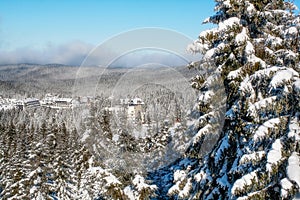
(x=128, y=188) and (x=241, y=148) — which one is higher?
(x=241, y=148)

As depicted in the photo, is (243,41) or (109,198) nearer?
(243,41)

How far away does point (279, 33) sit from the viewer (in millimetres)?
10852

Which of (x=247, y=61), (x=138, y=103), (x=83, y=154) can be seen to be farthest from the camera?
(x=138, y=103)

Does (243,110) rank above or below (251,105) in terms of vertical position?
below

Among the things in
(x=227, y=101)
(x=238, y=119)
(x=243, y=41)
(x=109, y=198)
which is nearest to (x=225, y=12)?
(x=243, y=41)

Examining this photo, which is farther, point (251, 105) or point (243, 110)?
point (243, 110)

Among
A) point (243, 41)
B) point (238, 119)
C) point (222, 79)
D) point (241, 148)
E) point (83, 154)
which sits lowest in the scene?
point (83, 154)

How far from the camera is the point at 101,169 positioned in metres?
18.8

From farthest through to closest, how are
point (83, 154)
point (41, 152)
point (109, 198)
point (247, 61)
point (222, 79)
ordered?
point (83, 154) < point (41, 152) < point (109, 198) < point (222, 79) < point (247, 61)

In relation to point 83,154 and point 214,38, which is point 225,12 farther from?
point 83,154

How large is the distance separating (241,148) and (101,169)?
34.0ft

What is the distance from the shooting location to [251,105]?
9.09 metres

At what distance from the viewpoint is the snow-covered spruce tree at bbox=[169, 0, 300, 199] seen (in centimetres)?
848

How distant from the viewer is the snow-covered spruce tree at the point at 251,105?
334 inches
